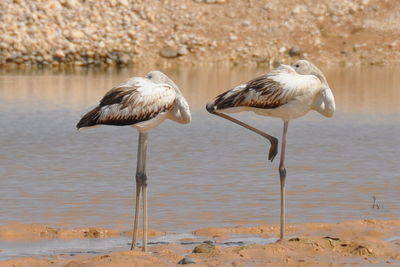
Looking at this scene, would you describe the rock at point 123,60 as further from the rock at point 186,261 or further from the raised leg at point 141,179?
the rock at point 186,261

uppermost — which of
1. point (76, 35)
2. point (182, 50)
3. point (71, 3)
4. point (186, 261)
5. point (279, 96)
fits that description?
point (71, 3)

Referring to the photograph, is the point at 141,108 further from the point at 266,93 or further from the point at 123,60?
the point at 123,60

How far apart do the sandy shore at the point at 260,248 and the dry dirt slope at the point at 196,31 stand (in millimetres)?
20564

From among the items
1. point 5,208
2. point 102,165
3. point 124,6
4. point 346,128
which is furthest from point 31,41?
point 5,208

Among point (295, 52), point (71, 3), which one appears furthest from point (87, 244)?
point (71, 3)

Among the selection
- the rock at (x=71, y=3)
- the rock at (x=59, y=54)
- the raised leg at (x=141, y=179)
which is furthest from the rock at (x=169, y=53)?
the raised leg at (x=141, y=179)

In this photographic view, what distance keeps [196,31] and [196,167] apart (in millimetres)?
19110

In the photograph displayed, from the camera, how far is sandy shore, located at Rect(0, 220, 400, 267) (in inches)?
290

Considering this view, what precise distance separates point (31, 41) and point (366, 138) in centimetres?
1609

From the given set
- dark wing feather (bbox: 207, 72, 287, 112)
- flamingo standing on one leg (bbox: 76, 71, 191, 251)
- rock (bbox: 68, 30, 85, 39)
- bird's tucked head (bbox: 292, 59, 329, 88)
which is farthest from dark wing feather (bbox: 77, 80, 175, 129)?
rock (bbox: 68, 30, 85, 39)

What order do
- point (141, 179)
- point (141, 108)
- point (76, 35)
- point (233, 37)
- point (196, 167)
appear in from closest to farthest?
point (141, 108), point (141, 179), point (196, 167), point (76, 35), point (233, 37)

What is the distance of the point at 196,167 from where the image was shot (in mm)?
12484

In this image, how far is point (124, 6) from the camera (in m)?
31.8

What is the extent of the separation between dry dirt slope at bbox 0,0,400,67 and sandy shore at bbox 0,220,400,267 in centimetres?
2056
